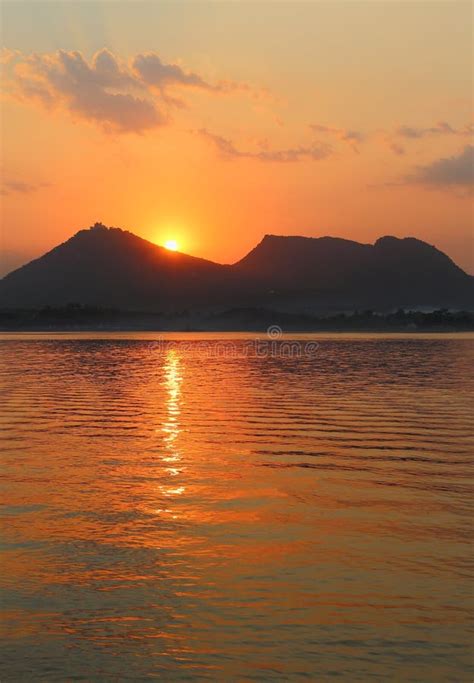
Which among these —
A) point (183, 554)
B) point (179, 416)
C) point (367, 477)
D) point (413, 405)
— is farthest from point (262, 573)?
point (413, 405)

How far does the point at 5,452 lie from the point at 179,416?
10075mm

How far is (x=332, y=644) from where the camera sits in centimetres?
920

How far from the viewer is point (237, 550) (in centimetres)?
1280

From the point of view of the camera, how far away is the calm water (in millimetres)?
8953

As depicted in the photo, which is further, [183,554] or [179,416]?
[179,416]

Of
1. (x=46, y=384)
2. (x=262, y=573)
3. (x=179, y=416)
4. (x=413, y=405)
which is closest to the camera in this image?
(x=262, y=573)

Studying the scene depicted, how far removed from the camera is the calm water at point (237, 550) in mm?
8953

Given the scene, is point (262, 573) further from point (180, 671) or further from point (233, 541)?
point (180, 671)

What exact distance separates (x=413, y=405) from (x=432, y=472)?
52.2 ft

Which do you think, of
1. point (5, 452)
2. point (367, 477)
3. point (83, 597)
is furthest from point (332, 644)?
point (5, 452)

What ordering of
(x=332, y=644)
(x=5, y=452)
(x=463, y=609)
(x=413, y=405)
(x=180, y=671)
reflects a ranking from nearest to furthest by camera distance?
(x=180, y=671) < (x=332, y=644) < (x=463, y=609) < (x=5, y=452) < (x=413, y=405)

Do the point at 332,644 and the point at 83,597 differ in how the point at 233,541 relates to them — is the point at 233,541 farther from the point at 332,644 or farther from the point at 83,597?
the point at 332,644

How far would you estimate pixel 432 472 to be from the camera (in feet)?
62.8

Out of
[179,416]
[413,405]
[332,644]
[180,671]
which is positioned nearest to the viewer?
[180,671]
